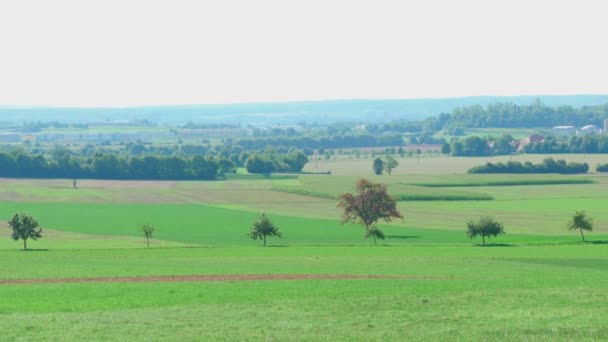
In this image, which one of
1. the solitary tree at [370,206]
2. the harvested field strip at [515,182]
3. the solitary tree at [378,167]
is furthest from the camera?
the solitary tree at [378,167]

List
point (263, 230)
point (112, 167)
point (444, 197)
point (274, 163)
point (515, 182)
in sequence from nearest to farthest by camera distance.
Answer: point (263, 230) → point (444, 197) → point (515, 182) → point (112, 167) → point (274, 163)

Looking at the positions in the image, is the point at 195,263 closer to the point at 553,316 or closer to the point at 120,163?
the point at 553,316

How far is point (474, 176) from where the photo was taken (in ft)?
527

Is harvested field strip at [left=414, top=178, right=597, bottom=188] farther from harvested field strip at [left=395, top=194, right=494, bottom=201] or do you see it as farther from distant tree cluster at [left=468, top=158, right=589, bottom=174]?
harvested field strip at [left=395, top=194, right=494, bottom=201]

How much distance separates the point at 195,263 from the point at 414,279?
16909mm

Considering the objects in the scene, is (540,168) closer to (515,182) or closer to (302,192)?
(515,182)

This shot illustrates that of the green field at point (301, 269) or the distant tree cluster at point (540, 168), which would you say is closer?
the green field at point (301, 269)

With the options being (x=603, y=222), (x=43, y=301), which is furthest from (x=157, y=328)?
(x=603, y=222)

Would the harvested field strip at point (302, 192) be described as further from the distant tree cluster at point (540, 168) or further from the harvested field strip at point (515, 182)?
the distant tree cluster at point (540, 168)

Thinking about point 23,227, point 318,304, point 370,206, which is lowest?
point 370,206

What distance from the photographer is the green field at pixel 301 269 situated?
111 ft

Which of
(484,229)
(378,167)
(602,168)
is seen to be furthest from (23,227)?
(602,168)

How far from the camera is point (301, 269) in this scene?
2219 inches

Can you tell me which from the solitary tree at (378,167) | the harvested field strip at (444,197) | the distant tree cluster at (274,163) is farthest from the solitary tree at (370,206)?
the distant tree cluster at (274,163)
